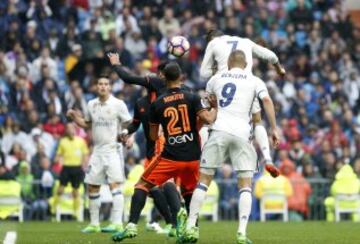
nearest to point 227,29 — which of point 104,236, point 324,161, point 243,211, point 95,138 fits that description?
point 324,161

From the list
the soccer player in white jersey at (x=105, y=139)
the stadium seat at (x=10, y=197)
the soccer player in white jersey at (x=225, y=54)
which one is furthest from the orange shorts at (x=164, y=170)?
the stadium seat at (x=10, y=197)

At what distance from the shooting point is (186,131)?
16719mm

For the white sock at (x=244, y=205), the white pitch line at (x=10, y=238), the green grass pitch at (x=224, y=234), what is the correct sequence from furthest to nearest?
the green grass pitch at (x=224, y=234) < the white pitch line at (x=10, y=238) < the white sock at (x=244, y=205)

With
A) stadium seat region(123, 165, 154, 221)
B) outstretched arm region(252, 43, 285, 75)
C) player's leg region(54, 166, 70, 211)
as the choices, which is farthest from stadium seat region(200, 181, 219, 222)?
outstretched arm region(252, 43, 285, 75)

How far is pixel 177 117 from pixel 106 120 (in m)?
4.42

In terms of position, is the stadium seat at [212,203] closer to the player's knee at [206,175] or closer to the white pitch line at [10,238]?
the white pitch line at [10,238]

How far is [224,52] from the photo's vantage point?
60.5 feet

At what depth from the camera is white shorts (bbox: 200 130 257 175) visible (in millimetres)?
16625

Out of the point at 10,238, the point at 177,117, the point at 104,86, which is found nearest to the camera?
the point at 177,117

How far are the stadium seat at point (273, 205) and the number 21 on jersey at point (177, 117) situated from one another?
11.5 metres

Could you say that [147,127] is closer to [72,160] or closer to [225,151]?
[225,151]

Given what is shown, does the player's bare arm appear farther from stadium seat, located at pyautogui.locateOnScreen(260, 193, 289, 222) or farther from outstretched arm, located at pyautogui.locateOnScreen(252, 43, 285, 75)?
stadium seat, located at pyautogui.locateOnScreen(260, 193, 289, 222)

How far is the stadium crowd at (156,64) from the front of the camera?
1172 inches

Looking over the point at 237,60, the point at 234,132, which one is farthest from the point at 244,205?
the point at 237,60
